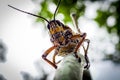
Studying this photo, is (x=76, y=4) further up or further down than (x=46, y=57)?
further up

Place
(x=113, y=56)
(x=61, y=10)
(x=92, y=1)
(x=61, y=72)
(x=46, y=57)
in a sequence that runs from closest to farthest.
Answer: (x=61, y=72), (x=46, y=57), (x=61, y=10), (x=92, y=1), (x=113, y=56)

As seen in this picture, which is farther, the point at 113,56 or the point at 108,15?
the point at 113,56

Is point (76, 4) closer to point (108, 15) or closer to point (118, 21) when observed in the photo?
point (108, 15)

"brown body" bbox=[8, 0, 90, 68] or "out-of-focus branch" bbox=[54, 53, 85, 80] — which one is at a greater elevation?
"brown body" bbox=[8, 0, 90, 68]

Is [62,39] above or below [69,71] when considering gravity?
above

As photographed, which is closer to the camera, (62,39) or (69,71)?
(69,71)

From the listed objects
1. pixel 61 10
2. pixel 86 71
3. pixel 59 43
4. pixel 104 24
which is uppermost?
pixel 61 10

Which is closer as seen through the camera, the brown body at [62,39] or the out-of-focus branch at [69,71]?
the out-of-focus branch at [69,71]

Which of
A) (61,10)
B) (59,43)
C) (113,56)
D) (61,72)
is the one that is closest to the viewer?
(61,72)

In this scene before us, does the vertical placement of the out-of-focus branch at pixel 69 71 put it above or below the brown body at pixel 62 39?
below

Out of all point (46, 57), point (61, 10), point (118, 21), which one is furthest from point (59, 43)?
point (118, 21)

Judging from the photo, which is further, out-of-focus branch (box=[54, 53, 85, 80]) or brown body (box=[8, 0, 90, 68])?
brown body (box=[8, 0, 90, 68])
